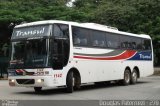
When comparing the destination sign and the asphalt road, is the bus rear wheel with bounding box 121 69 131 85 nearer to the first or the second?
→ the asphalt road

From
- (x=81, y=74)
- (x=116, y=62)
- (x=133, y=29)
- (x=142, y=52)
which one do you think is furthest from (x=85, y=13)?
(x=81, y=74)

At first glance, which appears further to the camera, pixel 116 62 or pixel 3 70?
pixel 3 70

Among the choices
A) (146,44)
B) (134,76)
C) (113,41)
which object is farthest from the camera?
(146,44)

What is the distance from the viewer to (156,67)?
143ft

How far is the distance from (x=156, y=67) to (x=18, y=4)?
15.5m

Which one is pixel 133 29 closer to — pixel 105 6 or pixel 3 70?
pixel 105 6

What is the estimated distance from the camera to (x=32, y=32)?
1975 cm

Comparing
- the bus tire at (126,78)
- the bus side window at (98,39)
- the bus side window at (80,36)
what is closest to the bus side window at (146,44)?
the bus tire at (126,78)

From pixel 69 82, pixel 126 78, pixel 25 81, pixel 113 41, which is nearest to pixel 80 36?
pixel 69 82

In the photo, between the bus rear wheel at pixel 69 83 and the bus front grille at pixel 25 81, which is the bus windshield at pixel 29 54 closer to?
the bus front grille at pixel 25 81

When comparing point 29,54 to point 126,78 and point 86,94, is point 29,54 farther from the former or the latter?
point 126,78

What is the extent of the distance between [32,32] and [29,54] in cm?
106

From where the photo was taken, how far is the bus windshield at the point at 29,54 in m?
19.0

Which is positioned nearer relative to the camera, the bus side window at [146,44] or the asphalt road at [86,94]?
the asphalt road at [86,94]
